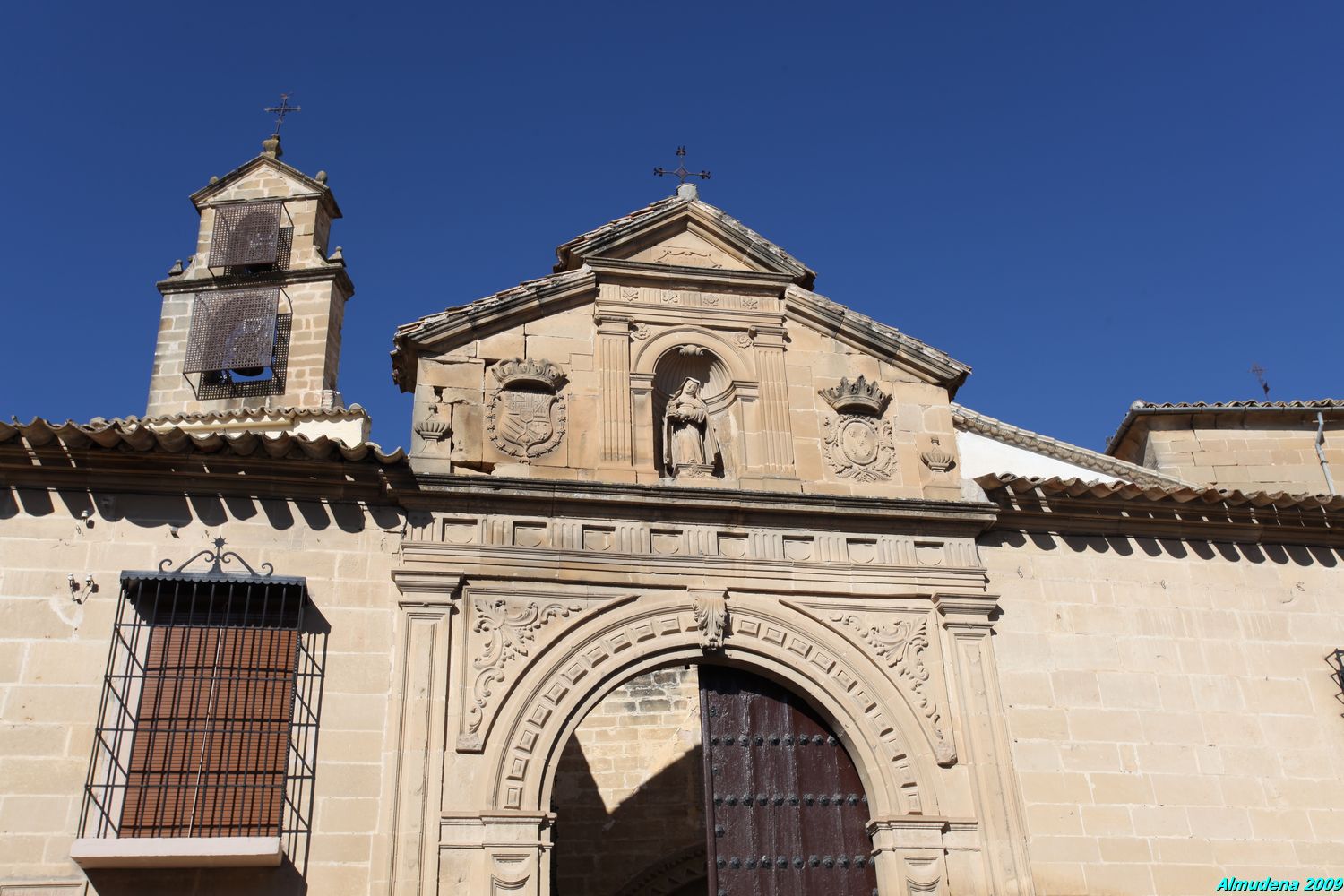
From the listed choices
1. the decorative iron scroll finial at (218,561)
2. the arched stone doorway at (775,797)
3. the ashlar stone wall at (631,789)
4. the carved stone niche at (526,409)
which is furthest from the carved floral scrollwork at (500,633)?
the ashlar stone wall at (631,789)

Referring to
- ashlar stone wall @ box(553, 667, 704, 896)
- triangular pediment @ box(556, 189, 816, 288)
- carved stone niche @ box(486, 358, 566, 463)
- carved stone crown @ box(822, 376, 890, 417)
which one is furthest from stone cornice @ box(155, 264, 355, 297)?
carved stone crown @ box(822, 376, 890, 417)

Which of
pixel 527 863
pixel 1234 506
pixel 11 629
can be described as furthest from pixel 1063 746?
pixel 11 629

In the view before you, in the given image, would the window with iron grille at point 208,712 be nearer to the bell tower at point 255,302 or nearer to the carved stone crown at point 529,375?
the carved stone crown at point 529,375

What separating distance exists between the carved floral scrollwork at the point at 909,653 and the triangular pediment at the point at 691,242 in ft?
10.5

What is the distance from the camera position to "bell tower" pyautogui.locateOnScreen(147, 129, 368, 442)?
1694cm

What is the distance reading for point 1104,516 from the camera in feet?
34.4

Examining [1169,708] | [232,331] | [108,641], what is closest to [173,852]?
[108,641]

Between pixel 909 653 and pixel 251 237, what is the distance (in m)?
12.1

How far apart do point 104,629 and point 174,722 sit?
0.81 meters

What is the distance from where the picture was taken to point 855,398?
10.6 m

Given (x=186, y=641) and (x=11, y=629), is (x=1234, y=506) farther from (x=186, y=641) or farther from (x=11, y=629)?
(x=11, y=629)

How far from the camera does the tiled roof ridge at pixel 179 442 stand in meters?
8.72

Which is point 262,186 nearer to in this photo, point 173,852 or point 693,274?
point 693,274

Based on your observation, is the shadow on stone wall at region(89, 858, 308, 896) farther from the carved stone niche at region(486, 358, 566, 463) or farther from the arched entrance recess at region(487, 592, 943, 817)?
the carved stone niche at region(486, 358, 566, 463)
